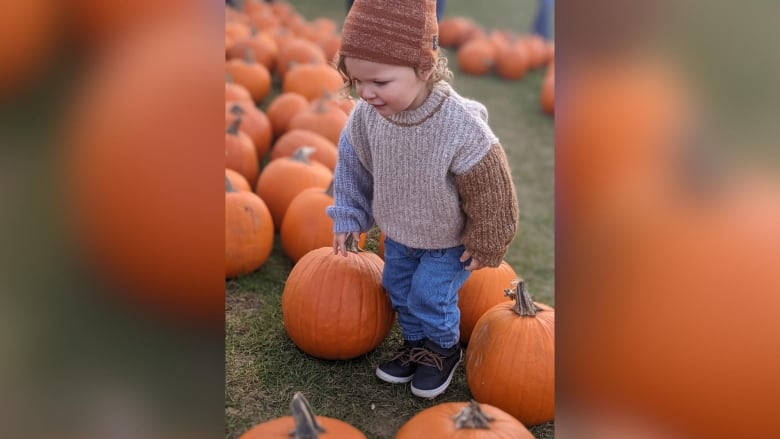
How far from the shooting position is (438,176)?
199 cm

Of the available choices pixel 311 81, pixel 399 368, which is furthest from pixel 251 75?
pixel 399 368

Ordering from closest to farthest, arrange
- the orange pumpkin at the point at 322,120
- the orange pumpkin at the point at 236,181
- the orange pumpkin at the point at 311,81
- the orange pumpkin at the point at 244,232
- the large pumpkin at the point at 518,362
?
1. the large pumpkin at the point at 518,362
2. the orange pumpkin at the point at 244,232
3. the orange pumpkin at the point at 236,181
4. the orange pumpkin at the point at 322,120
5. the orange pumpkin at the point at 311,81

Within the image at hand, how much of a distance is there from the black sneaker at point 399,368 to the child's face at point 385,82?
0.90 m

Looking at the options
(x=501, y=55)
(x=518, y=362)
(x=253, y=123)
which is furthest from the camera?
(x=501, y=55)

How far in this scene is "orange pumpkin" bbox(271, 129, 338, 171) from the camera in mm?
3570

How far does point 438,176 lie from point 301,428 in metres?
0.85

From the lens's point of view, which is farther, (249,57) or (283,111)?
(249,57)

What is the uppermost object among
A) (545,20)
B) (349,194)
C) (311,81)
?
(545,20)

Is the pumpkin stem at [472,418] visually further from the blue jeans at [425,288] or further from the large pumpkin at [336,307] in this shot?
the large pumpkin at [336,307]

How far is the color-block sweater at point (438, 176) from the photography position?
1948 mm
